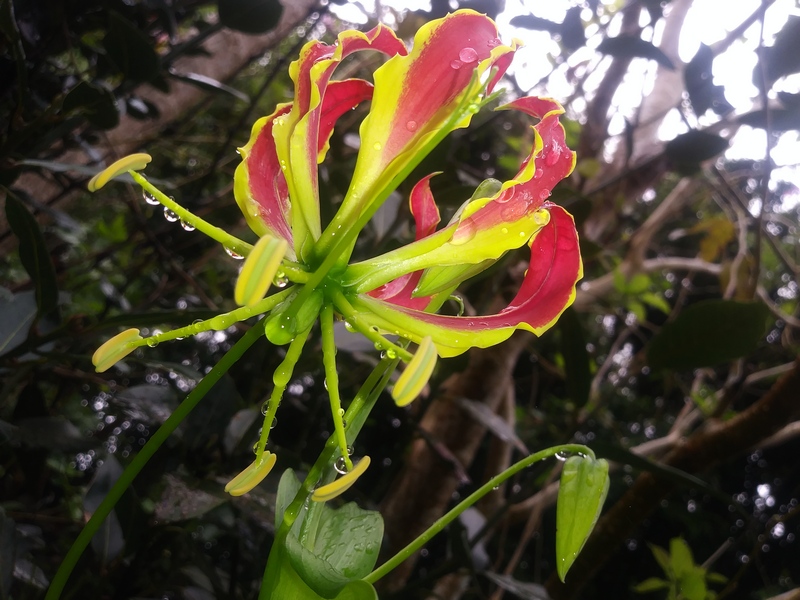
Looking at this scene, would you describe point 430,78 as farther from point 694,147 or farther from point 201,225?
point 694,147

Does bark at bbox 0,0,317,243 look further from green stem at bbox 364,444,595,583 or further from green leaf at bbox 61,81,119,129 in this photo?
green stem at bbox 364,444,595,583

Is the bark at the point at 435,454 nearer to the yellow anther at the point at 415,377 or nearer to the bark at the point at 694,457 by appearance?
the bark at the point at 694,457

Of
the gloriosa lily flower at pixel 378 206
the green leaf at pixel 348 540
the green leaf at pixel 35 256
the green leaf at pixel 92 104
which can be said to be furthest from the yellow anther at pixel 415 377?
the green leaf at pixel 92 104

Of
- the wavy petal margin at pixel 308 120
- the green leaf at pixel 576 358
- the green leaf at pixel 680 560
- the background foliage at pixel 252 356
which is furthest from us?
the green leaf at pixel 680 560

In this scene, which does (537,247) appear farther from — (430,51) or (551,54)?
(551,54)

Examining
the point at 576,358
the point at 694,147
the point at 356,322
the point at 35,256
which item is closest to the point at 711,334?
the point at 576,358

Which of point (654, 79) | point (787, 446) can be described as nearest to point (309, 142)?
point (654, 79)
